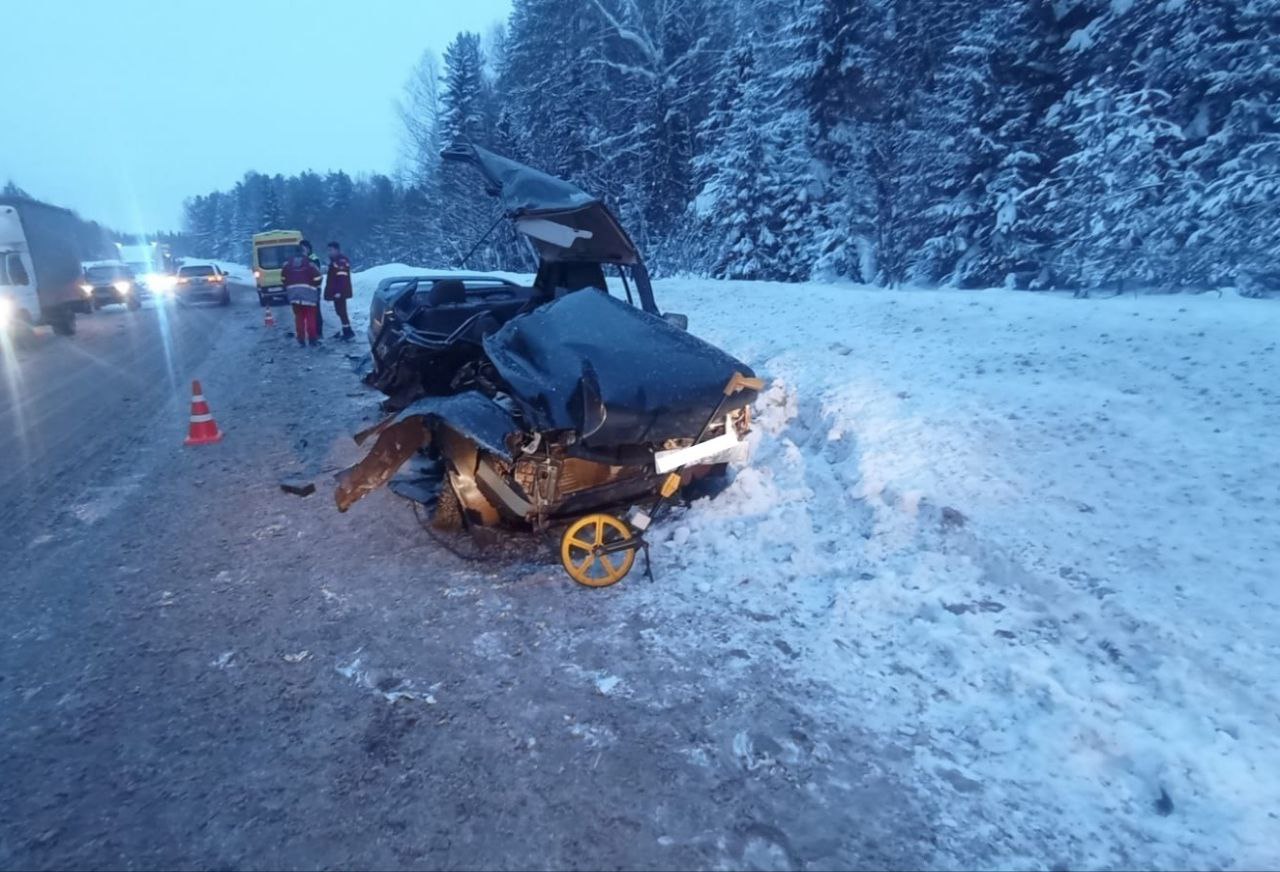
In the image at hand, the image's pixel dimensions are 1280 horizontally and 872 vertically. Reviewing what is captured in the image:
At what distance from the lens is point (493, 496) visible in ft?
14.7

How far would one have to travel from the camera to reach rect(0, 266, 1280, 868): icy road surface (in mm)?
2578

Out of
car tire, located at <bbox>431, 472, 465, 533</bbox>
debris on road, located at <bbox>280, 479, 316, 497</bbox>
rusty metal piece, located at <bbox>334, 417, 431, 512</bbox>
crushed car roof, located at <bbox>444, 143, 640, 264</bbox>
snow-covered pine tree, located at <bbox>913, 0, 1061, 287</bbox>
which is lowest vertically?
debris on road, located at <bbox>280, 479, 316, 497</bbox>

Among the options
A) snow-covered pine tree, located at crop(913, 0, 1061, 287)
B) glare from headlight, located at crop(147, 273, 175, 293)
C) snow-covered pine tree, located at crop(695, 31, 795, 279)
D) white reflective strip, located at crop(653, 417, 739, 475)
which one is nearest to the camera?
white reflective strip, located at crop(653, 417, 739, 475)

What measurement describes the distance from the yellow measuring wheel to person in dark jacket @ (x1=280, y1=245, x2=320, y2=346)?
11.8 metres

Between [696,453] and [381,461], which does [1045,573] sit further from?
[381,461]

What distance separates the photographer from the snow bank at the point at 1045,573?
267 centimetres

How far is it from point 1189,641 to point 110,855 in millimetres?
4428

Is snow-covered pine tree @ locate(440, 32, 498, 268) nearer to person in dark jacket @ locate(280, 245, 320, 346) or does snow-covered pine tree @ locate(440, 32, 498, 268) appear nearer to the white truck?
the white truck

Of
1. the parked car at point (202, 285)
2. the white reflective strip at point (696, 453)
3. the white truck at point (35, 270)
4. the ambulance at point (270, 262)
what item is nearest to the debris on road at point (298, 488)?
the white reflective strip at point (696, 453)

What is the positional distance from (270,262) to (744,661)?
27383 mm

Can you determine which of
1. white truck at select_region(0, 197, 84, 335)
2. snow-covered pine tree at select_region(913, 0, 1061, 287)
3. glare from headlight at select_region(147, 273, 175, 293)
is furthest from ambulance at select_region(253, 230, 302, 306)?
snow-covered pine tree at select_region(913, 0, 1061, 287)

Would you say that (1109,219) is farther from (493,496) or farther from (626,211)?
(626,211)

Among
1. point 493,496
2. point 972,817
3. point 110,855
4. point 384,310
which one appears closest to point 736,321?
point 384,310

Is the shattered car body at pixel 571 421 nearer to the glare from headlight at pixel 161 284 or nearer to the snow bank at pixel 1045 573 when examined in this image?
the snow bank at pixel 1045 573
